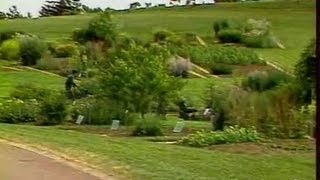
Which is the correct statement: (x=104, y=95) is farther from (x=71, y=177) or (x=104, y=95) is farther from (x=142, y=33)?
(x=142, y=33)

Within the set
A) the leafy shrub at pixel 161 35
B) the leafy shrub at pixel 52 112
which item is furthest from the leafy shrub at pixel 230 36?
the leafy shrub at pixel 52 112

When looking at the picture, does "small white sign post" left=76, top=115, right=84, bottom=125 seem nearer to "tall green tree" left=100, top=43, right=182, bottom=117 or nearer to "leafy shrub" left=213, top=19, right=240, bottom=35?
"tall green tree" left=100, top=43, right=182, bottom=117

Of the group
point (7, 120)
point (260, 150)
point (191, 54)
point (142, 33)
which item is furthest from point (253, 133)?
point (142, 33)

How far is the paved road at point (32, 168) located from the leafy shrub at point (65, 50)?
28900 mm

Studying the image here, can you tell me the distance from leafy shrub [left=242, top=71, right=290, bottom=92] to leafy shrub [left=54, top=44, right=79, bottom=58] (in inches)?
665

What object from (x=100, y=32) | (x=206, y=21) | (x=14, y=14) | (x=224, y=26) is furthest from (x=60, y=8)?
(x=100, y=32)

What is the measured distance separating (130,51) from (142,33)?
33.0 metres

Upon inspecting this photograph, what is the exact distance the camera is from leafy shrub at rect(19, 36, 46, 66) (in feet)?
144

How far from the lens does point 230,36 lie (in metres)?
53.4

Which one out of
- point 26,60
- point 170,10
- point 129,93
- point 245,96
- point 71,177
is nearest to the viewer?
point 71,177

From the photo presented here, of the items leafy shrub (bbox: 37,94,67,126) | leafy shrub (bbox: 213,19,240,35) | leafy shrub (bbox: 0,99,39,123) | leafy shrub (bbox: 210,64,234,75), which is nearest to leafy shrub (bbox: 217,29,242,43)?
leafy shrub (bbox: 213,19,240,35)

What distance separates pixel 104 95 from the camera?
75.9 ft

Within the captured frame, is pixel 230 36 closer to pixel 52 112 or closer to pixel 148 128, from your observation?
pixel 52 112

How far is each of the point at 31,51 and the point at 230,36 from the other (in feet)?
46.5
